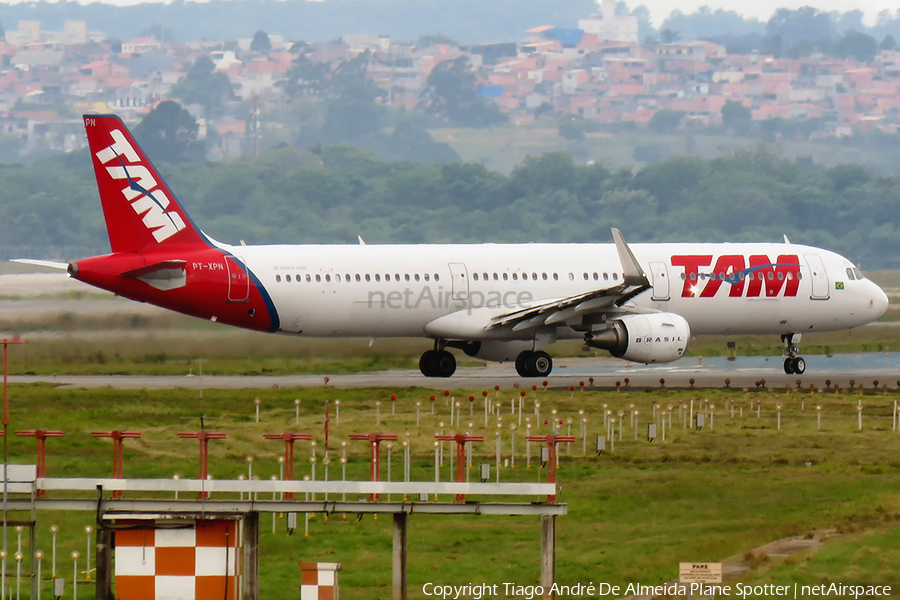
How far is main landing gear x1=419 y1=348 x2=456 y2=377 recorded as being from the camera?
47.4 meters

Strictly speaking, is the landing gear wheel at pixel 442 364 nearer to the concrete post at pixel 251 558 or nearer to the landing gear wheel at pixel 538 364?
the landing gear wheel at pixel 538 364

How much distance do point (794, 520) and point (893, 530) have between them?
160cm

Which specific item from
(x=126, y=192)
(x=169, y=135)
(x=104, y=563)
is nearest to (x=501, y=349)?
(x=126, y=192)

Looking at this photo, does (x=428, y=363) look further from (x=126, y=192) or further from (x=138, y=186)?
(x=126, y=192)

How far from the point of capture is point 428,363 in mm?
47625

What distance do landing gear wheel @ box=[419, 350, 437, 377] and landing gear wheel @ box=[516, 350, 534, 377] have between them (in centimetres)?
260

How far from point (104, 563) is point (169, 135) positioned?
534 ft

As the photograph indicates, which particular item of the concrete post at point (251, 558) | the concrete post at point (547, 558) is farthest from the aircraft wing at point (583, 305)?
the concrete post at point (251, 558)

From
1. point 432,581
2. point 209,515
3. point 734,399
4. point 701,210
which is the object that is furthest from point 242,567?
point 701,210

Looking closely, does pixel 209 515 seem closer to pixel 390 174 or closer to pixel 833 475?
pixel 833 475

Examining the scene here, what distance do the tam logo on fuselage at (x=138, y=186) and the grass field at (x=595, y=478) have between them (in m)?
4.47

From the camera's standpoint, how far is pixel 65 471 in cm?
2888

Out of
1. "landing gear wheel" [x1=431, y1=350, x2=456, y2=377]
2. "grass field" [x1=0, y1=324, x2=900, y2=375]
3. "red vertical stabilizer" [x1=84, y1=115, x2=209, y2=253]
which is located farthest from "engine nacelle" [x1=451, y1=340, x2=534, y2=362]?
"red vertical stabilizer" [x1=84, y1=115, x2=209, y2=253]

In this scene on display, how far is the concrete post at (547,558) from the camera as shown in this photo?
19266mm
